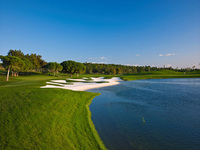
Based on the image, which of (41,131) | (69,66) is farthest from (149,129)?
Result: (69,66)

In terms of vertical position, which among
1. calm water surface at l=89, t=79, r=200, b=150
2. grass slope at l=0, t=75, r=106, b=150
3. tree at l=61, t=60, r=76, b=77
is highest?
tree at l=61, t=60, r=76, b=77

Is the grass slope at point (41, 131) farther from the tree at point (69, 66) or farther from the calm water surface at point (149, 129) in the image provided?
the tree at point (69, 66)

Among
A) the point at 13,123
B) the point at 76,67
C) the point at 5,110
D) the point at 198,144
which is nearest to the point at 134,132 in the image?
the point at 198,144

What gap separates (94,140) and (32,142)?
467 cm

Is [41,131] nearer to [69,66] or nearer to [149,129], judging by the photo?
[149,129]

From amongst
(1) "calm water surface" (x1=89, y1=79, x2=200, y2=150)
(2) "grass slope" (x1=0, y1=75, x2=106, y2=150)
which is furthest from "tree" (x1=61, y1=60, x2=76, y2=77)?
(2) "grass slope" (x1=0, y1=75, x2=106, y2=150)

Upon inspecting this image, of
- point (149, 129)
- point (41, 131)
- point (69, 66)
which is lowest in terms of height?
point (149, 129)

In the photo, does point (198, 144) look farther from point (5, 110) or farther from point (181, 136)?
point (5, 110)

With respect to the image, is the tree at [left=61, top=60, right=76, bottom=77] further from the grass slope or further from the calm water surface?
the grass slope

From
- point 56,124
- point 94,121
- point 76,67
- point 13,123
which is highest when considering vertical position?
point 76,67

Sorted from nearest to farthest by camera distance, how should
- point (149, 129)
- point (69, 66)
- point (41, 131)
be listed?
point (41, 131) → point (149, 129) → point (69, 66)

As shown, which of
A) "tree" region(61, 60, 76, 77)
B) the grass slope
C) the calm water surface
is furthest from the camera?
"tree" region(61, 60, 76, 77)

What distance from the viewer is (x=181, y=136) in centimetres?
1011

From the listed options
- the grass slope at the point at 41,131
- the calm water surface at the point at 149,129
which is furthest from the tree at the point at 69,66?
the grass slope at the point at 41,131
